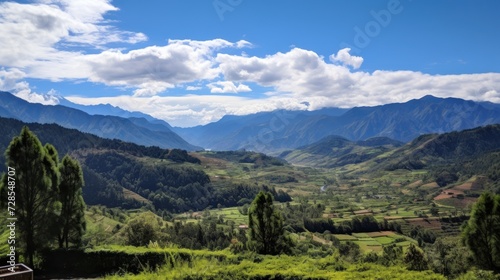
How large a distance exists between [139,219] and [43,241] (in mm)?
26239

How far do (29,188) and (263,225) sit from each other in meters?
23.9

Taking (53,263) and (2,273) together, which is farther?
(53,263)

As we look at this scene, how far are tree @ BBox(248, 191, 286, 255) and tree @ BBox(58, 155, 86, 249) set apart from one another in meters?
18.0

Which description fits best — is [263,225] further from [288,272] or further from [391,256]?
[391,256]

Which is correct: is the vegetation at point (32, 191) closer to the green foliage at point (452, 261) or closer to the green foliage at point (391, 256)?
the green foliage at point (391, 256)

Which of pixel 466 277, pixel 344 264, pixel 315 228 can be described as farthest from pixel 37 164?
pixel 315 228

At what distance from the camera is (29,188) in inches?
1266

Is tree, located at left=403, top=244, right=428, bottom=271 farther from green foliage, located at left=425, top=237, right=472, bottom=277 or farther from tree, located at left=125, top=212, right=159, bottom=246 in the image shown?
tree, located at left=125, top=212, right=159, bottom=246

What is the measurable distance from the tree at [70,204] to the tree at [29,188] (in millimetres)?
3336

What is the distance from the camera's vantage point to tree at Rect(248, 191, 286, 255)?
4431 centimetres

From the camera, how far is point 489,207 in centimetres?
3878

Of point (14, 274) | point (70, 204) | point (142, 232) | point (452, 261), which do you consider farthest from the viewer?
point (452, 261)

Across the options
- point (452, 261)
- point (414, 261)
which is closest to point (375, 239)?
point (452, 261)

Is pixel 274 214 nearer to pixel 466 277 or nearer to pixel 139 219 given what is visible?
pixel 139 219
